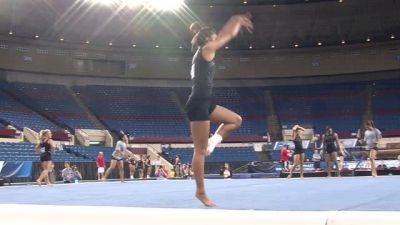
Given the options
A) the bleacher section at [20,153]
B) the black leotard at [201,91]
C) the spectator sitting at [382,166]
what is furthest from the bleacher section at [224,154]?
the black leotard at [201,91]

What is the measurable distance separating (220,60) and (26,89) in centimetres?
1507

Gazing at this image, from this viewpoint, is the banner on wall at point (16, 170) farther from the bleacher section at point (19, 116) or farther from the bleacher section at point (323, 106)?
the bleacher section at point (323, 106)

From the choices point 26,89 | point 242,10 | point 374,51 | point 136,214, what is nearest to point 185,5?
point 242,10

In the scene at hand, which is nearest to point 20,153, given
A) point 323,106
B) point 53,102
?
point 53,102

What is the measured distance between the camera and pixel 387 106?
35.6 m

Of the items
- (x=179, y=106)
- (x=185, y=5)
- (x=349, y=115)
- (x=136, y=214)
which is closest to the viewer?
(x=136, y=214)

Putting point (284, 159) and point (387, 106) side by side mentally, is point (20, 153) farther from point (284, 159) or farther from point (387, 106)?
point (387, 106)

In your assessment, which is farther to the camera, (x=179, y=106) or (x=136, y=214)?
(x=179, y=106)

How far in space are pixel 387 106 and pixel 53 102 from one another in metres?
24.4

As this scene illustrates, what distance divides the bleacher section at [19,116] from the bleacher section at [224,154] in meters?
8.19

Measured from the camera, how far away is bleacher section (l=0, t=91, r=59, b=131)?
30.9 metres

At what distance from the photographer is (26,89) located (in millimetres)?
34781

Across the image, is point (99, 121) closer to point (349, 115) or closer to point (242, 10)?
point (242, 10)

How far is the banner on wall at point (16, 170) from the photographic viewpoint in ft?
62.1
